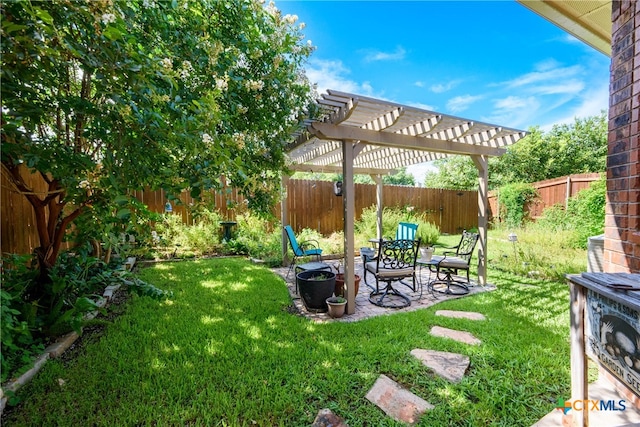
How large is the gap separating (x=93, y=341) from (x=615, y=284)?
144 inches

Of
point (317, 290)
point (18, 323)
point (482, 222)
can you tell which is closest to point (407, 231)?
point (482, 222)

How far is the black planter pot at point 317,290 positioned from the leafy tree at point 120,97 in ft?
5.20

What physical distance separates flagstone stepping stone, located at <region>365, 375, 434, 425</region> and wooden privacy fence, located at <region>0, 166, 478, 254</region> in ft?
5.95

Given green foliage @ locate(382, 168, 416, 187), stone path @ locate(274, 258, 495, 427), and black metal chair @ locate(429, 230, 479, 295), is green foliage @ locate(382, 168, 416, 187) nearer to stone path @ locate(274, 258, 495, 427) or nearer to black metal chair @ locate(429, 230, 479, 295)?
black metal chair @ locate(429, 230, 479, 295)

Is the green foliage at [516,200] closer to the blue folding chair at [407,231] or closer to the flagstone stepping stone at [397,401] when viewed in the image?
the blue folding chair at [407,231]

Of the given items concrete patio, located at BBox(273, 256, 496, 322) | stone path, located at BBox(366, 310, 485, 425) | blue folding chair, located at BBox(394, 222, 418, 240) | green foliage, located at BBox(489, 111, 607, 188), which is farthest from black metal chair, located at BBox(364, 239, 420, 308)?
green foliage, located at BBox(489, 111, 607, 188)

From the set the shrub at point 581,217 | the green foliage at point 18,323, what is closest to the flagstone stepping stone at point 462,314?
the green foliage at point 18,323

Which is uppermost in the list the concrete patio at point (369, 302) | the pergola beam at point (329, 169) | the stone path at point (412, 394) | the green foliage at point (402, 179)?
the green foliage at point (402, 179)

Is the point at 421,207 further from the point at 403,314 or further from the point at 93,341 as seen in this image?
the point at 93,341

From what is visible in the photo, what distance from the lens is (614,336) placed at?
117 centimetres

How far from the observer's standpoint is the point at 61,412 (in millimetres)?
1633

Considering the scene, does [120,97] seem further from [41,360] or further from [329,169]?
[329,169]

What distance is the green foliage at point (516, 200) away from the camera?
358 inches

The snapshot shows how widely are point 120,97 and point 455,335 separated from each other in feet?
10.8
